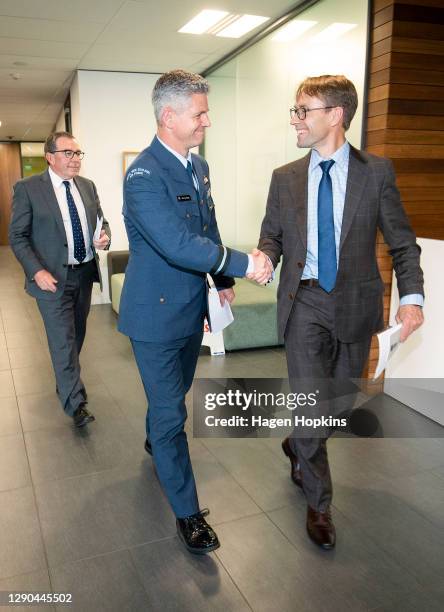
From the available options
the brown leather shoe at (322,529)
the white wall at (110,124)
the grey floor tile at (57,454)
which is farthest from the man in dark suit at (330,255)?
the white wall at (110,124)

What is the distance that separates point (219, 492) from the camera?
2.65m

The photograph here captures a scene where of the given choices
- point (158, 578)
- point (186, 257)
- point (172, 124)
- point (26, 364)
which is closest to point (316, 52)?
point (172, 124)

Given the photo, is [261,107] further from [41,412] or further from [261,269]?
[261,269]

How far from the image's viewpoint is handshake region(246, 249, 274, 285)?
6.88ft

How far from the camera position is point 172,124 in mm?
2055

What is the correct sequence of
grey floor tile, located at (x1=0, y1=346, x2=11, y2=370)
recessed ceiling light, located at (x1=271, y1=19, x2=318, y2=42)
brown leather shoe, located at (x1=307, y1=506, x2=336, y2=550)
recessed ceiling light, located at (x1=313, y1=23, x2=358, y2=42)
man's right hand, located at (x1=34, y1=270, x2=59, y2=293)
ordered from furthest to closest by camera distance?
grey floor tile, located at (x1=0, y1=346, x2=11, y2=370), recessed ceiling light, located at (x1=271, y1=19, x2=318, y2=42), recessed ceiling light, located at (x1=313, y1=23, x2=358, y2=42), man's right hand, located at (x1=34, y1=270, x2=59, y2=293), brown leather shoe, located at (x1=307, y1=506, x2=336, y2=550)

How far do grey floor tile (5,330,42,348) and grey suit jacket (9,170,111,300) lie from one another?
86.9 inches

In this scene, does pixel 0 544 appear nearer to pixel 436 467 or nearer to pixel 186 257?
pixel 186 257

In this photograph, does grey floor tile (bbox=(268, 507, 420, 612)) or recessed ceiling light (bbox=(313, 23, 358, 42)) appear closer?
grey floor tile (bbox=(268, 507, 420, 612))

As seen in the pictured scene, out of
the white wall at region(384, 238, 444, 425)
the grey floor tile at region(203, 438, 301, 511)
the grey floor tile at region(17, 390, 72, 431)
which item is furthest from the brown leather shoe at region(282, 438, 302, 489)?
the grey floor tile at region(17, 390, 72, 431)

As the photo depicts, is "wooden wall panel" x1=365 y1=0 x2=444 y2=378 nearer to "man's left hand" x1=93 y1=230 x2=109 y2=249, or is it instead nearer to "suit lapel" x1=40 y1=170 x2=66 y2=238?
"man's left hand" x1=93 y1=230 x2=109 y2=249

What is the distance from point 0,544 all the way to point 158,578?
2.42ft

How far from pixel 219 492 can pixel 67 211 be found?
2.04 meters

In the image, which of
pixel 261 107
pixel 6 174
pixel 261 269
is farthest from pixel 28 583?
pixel 6 174
